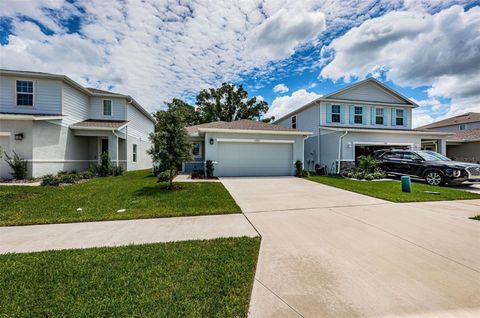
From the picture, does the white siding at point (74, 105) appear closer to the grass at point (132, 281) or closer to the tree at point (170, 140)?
the tree at point (170, 140)

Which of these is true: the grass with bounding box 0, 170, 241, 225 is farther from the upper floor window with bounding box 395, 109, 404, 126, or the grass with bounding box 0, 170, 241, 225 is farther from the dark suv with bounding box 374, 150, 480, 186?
the upper floor window with bounding box 395, 109, 404, 126

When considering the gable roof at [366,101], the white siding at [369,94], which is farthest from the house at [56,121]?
the white siding at [369,94]

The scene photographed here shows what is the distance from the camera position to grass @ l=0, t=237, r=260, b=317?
2029 millimetres

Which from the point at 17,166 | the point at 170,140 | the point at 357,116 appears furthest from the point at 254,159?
the point at 17,166

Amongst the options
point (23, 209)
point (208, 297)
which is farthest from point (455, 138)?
point (23, 209)

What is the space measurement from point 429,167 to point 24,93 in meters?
22.0

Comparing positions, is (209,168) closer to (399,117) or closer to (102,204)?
(102,204)

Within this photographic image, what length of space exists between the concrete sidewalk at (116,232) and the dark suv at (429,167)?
1073 cm

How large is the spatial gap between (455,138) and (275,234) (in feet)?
84.3

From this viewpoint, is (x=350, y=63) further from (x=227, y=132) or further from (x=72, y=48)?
(x=72, y=48)

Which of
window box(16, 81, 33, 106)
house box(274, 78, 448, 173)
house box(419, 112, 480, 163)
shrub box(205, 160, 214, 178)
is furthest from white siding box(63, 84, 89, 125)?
house box(419, 112, 480, 163)

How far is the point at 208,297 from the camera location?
2207mm

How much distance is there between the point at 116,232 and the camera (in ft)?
13.8

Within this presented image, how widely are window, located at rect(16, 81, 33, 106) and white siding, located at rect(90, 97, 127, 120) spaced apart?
132 inches
